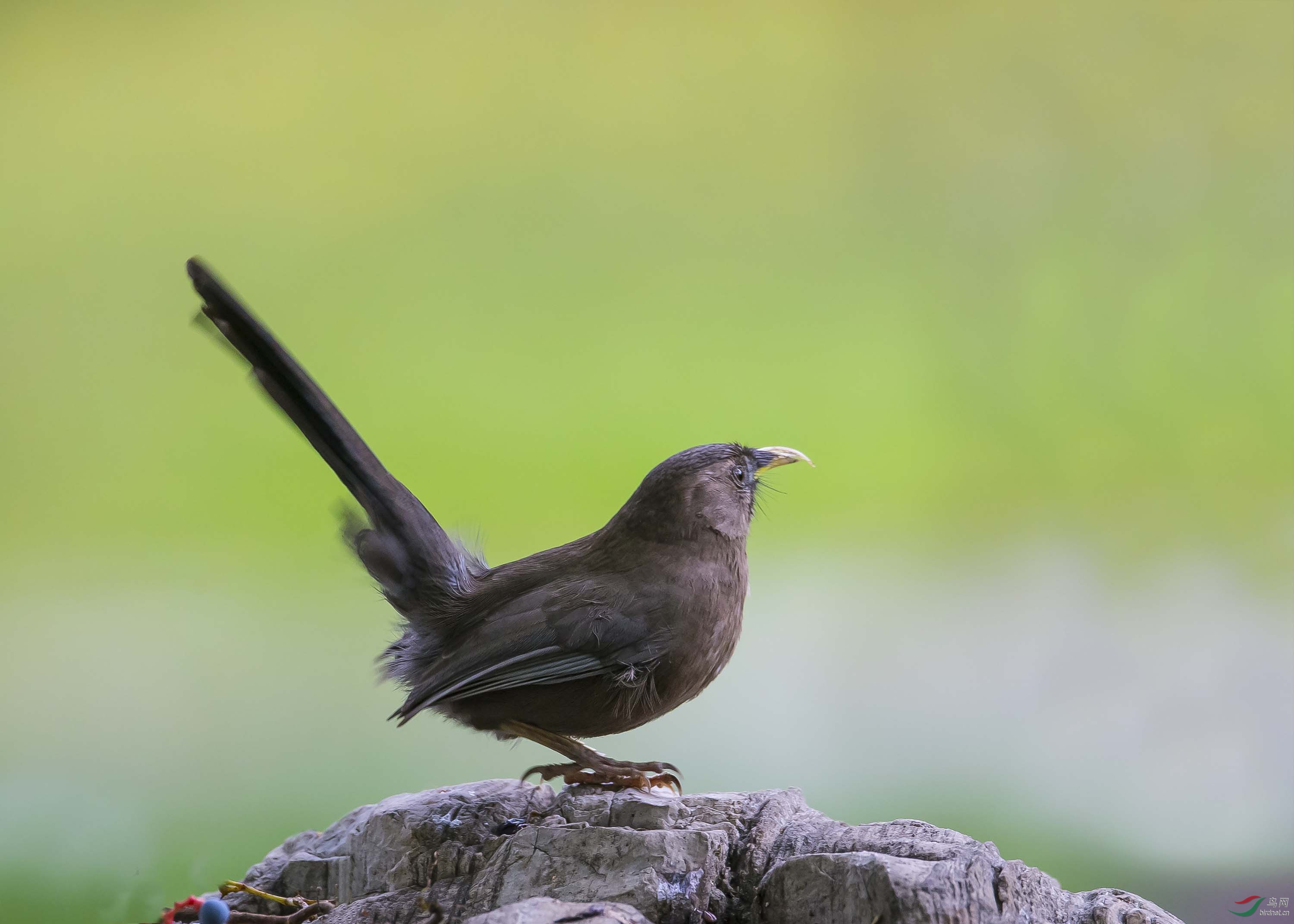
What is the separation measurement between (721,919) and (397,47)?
362 cm

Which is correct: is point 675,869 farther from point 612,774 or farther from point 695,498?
point 695,498

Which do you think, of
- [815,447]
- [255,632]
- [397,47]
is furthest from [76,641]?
[815,447]

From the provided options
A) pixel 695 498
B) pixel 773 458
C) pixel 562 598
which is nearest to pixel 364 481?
pixel 562 598

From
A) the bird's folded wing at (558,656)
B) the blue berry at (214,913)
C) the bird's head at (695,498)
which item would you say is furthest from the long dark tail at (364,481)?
the blue berry at (214,913)

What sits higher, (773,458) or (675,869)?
(773,458)

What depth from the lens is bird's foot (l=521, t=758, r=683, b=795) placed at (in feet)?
8.35

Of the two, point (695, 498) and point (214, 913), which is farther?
point (695, 498)

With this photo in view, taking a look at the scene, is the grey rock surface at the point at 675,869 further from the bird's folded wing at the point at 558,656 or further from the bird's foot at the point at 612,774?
the bird's folded wing at the point at 558,656

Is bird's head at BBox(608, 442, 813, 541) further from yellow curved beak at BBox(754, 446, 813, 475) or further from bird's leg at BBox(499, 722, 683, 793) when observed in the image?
bird's leg at BBox(499, 722, 683, 793)

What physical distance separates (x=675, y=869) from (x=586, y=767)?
21.0 inches

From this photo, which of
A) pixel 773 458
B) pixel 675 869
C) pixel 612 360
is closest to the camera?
pixel 675 869

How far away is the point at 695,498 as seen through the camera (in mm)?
2607

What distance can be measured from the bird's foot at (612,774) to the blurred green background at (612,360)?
1.46 metres

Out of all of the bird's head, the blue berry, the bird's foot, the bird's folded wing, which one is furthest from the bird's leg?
the blue berry
